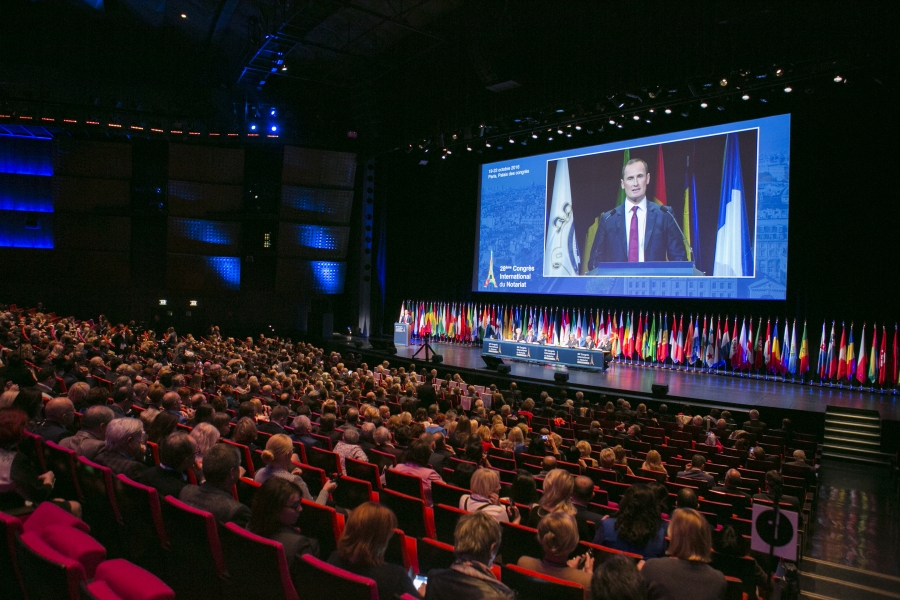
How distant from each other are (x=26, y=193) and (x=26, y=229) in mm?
1341

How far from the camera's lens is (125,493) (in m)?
3.26

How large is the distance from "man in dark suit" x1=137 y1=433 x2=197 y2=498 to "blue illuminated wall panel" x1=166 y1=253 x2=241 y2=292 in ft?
68.6

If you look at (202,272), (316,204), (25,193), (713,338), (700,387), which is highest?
(316,204)

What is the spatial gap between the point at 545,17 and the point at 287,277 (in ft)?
43.8

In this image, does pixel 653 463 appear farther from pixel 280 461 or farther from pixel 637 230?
pixel 637 230

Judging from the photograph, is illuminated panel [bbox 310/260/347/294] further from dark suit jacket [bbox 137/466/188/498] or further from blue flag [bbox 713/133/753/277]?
dark suit jacket [bbox 137/466/188/498]

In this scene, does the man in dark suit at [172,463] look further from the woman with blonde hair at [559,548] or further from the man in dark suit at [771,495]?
the man in dark suit at [771,495]

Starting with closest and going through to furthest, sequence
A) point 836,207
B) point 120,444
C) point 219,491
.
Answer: point 219,491 → point 120,444 → point 836,207

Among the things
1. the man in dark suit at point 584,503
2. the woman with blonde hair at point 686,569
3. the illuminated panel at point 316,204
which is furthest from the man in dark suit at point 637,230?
the woman with blonde hair at point 686,569

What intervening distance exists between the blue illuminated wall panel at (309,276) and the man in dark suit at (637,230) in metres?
11.0

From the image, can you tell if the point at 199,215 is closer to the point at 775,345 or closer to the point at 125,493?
the point at 775,345

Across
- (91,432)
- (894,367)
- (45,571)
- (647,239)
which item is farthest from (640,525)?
(647,239)

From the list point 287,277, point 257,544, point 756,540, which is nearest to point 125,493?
point 257,544

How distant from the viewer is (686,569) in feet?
8.89
